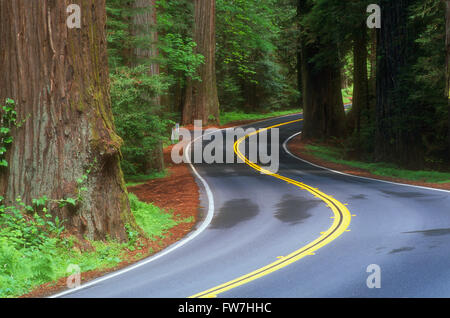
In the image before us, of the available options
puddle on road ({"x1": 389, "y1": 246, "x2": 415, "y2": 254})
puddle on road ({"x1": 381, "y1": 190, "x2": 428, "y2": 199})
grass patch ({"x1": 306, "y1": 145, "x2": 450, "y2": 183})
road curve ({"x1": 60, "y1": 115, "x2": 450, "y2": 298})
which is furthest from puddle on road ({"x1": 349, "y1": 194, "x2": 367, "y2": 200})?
puddle on road ({"x1": 389, "y1": 246, "x2": 415, "y2": 254})

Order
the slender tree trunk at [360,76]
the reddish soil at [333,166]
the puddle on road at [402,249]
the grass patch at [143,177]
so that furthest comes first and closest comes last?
1. the slender tree trunk at [360,76]
2. the grass patch at [143,177]
3. the reddish soil at [333,166]
4. the puddle on road at [402,249]

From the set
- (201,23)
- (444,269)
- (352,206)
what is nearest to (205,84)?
(201,23)

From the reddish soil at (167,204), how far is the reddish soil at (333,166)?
7.73 meters

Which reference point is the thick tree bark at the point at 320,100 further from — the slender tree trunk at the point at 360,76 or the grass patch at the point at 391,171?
the grass patch at the point at 391,171

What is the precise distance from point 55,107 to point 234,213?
19.6ft

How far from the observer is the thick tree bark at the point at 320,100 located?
35438 millimetres

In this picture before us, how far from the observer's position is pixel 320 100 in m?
35.8

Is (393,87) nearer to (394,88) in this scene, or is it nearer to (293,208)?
(394,88)

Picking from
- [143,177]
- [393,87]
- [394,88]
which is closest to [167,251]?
[143,177]

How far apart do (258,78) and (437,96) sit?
33.7 m

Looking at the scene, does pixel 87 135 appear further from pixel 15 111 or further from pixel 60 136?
pixel 15 111

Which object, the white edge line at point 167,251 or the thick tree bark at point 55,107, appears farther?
the thick tree bark at point 55,107

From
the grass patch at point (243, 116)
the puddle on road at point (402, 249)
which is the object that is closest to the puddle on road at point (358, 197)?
the puddle on road at point (402, 249)
